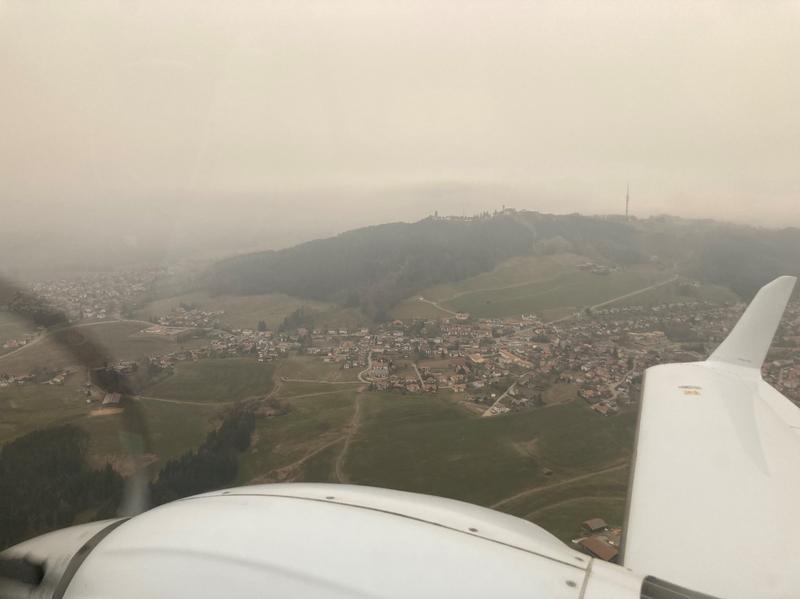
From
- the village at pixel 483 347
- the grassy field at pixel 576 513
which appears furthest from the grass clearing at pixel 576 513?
the village at pixel 483 347

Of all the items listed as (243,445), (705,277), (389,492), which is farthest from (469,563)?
(705,277)

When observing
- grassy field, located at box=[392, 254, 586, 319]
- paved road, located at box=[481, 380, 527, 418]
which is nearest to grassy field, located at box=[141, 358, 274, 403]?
paved road, located at box=[481, 380, 527, 418]

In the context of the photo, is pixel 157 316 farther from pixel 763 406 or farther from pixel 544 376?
pixel 763 406

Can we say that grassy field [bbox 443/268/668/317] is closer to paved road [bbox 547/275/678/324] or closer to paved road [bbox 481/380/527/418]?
paved road [bbox 547/275/678/324]

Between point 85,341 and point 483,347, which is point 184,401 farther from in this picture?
point 483,347

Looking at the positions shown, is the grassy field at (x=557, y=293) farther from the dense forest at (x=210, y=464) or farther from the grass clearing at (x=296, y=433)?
the dense forest at (x=210, y=464)


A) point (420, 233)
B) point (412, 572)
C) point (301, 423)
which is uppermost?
point (420, 233)

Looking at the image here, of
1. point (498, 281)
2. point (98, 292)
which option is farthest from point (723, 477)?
point (498, 281)
